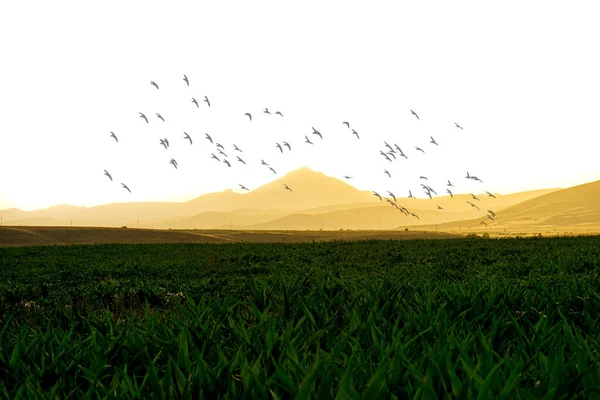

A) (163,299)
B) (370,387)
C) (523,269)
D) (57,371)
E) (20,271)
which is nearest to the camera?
(370,387)

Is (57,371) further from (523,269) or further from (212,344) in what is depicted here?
(523,269)

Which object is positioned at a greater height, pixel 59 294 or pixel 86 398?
pixel 86 398

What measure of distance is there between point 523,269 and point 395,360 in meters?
16.3

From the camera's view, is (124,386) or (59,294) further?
(59,294)

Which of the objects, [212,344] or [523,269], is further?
[523,269]

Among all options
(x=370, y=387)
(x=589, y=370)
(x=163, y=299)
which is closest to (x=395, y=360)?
(x=370, y=387)

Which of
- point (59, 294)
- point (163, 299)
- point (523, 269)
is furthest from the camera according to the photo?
point (523, 269)

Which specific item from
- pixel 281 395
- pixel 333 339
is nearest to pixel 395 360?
pixel 281 395

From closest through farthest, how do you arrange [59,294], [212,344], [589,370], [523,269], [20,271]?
[589,370]
[212,344]
[59,294]
[523,269]
[20,271]

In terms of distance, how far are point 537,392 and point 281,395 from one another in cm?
132

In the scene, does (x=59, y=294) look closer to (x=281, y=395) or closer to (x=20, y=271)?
(x=20, y=271)

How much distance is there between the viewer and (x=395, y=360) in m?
2.91

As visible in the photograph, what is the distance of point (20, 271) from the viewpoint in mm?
25078

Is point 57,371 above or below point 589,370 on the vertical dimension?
below
